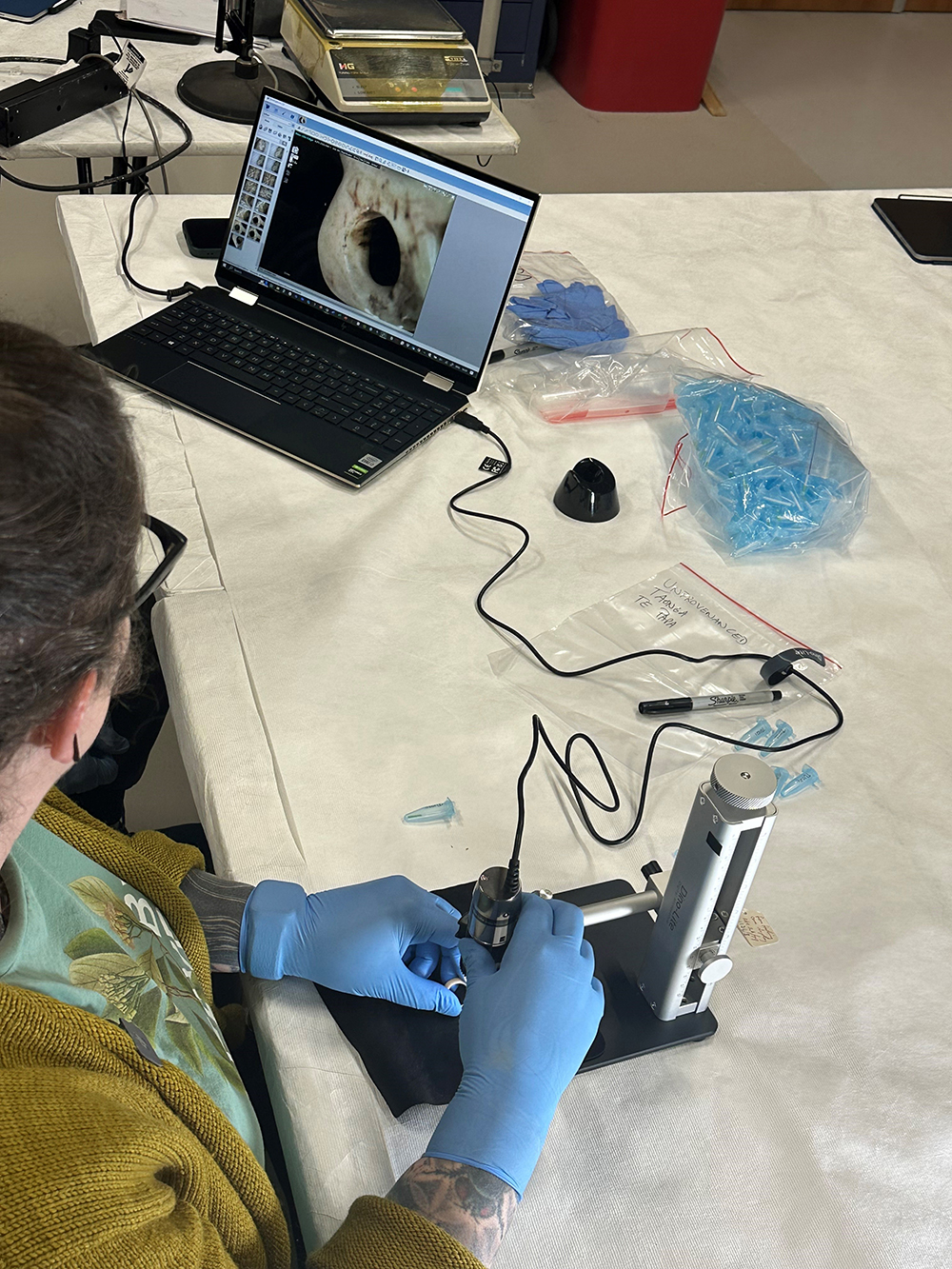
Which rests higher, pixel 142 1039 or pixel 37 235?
pixel 142 1039

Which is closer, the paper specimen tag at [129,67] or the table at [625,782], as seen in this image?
the table at [625,782]

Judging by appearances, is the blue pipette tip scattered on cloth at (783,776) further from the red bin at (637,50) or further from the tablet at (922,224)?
the red bin at (637,50)

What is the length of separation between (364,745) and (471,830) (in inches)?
4.8

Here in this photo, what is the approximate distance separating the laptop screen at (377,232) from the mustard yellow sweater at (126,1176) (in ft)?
2.52

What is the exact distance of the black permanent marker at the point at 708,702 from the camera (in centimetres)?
103

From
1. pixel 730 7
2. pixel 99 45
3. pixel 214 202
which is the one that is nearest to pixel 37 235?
pixel 99 45

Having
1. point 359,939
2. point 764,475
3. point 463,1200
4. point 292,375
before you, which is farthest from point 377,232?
point 463,1200

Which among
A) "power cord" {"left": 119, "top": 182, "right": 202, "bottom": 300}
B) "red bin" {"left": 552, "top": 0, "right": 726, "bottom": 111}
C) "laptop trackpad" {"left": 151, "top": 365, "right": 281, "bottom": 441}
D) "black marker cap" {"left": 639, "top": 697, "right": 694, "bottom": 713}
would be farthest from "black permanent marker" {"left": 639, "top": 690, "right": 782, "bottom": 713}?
"red bin" {"left": 552, "top": 0, "right": 726, "bottom": 111}

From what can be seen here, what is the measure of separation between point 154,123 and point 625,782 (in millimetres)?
1339

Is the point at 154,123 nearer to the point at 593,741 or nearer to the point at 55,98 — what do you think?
the point at 55,98

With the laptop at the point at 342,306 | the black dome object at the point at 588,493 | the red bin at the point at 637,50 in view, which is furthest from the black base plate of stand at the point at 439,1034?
the red bin at the point at 637,50

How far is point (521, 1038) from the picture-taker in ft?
2.46

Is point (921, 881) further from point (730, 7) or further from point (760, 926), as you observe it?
point (730, 7)

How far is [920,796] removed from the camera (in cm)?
100
